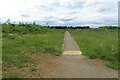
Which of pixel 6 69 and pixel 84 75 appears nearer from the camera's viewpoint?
pixel 84 75

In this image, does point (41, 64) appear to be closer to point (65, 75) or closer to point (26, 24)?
point (65, 75)

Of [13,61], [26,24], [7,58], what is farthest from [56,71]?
[26,24]

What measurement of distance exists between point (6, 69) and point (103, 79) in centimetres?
409

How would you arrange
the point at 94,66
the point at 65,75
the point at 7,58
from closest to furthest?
the point at 65,75, the point at 94,66, the point at 7,58

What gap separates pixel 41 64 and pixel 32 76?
2.99 m

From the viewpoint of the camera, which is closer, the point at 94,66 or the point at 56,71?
the point at 56,71

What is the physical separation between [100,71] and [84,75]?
131 cm

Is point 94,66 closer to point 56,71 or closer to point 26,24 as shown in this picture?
point 56,71

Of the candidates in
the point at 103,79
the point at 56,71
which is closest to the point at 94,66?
the point at 56,71

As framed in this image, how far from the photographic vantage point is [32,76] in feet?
34.9

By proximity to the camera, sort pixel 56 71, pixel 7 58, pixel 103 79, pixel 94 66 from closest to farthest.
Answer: pixel 103 79 → pixel 56 71 → pixel 94 66 → pixel 7 58

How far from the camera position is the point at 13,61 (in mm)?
13734

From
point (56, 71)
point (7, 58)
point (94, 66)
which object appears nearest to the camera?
point (56, 71)

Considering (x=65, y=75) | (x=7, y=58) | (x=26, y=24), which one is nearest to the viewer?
(x=65, y=75)
